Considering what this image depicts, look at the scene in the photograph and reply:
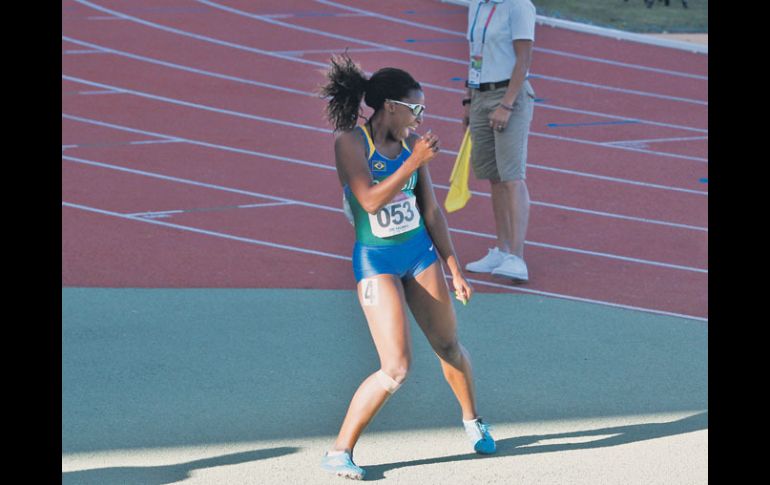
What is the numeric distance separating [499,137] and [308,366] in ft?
7.91

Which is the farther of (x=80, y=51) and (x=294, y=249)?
(x=80, y=51)

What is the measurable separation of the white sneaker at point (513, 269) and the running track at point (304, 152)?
0.34 ft

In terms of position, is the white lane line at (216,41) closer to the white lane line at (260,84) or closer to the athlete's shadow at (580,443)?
the white lane line at (260,84)

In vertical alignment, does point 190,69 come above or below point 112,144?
above

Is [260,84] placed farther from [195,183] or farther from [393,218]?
[393,218]

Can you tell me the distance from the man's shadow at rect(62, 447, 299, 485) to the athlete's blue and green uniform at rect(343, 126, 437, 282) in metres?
1.03

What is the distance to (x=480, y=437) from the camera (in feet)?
18.5

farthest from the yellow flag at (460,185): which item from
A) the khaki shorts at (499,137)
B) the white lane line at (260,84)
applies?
the white lane line at (260,84)

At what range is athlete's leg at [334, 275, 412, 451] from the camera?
17.1 feet

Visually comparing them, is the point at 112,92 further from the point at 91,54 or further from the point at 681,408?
the point at 681,408

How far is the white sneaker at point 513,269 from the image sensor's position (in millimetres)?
8555

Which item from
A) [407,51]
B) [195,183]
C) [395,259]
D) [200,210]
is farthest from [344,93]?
[407,51]

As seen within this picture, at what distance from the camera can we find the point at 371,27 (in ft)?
64.4
